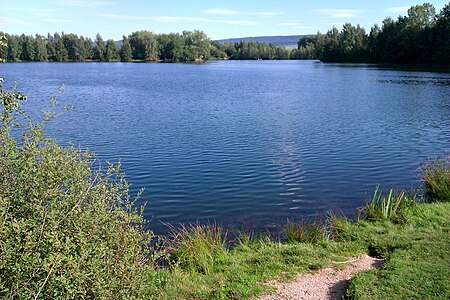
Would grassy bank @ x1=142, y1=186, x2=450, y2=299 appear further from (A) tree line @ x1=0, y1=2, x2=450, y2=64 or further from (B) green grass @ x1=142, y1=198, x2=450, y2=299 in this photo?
(A) tree line @ x1=0, y1=2, x2=450, y2=64

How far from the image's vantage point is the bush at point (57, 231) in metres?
5.19

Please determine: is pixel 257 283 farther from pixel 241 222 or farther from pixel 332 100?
pixel 332 100

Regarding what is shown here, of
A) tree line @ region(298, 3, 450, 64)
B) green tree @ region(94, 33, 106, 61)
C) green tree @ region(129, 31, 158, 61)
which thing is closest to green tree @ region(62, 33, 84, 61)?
green tree @ region(94, 33, 106, 61)

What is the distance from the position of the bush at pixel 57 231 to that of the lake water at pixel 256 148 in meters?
7.22

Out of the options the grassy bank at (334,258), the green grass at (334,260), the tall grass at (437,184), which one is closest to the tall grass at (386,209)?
the grassy bank at (334,258)

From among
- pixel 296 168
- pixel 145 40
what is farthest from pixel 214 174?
pixel 145 40

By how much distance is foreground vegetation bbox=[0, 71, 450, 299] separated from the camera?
17.4 feet

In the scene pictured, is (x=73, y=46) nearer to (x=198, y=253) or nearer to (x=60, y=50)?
(x=60, y=50)

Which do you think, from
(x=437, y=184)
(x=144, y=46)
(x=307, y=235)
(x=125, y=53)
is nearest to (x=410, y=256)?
(x=307, y=235)

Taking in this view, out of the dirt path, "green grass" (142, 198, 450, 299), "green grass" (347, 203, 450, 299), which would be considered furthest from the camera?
the dirt path

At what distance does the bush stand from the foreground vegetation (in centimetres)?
1

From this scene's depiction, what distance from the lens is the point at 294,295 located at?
8188 mm

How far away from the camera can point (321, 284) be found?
28.3 ft

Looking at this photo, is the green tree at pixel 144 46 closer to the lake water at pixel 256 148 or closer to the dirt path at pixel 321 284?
the lake water at pixel 256 148
